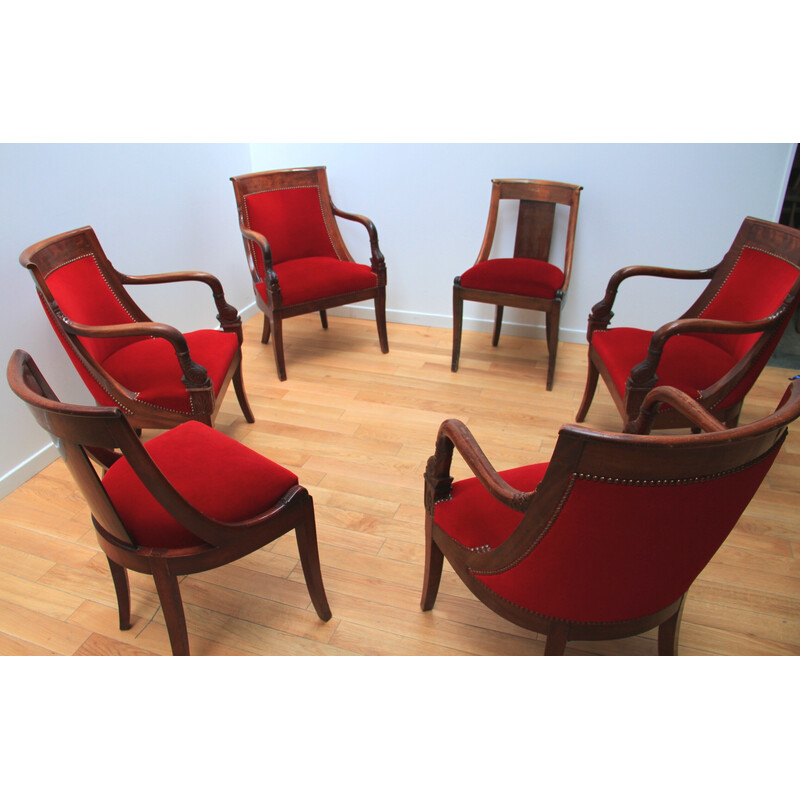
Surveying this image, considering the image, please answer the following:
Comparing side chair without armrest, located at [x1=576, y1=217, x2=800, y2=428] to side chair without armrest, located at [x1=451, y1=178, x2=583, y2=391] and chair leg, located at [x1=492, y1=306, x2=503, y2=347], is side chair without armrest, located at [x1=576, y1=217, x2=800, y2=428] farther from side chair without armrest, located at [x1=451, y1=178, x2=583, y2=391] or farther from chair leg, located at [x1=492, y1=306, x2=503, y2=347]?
chair leg, located at [x1=492, y1=306, x2=503, y2=347]

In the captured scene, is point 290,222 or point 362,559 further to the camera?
point 290,222

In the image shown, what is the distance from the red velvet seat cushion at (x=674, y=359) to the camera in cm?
222

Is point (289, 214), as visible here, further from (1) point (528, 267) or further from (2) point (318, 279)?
(1) point (528, 267)

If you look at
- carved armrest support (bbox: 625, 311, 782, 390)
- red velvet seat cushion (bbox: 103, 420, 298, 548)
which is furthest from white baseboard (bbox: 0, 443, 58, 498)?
carved armrest support (bbox: 625, 311, 782, 390)

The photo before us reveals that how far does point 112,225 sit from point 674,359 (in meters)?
2.51

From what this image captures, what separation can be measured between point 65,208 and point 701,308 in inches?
107

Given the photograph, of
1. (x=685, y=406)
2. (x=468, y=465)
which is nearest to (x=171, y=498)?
(x=468, y=465)

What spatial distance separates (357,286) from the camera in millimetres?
3248

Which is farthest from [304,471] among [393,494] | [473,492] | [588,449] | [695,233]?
[695,233]

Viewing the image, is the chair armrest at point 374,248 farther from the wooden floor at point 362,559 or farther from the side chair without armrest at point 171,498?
the side chair without armrest at point 171,498

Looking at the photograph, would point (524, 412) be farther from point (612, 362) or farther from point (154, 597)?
point (154, 597)

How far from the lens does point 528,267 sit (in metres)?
3.12

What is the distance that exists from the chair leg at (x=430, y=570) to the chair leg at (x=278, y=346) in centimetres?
167

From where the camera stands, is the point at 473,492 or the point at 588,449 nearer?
the point at 588,449
